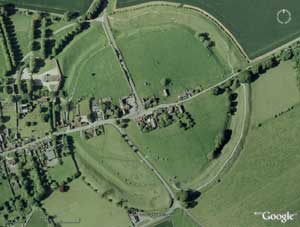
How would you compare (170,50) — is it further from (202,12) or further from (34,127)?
(34,127)

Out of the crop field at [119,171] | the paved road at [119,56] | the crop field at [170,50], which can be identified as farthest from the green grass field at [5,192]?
the crop field at [170,50]

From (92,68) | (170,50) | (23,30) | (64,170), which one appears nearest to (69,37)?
(92,68)

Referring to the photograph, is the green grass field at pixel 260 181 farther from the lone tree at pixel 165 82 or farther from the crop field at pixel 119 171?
the lone tree at pixel 165 82

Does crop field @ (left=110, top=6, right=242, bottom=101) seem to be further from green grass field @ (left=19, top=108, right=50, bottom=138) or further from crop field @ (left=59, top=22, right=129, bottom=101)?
green grass field @ (left=19, top=108, right=50, bottom=138)

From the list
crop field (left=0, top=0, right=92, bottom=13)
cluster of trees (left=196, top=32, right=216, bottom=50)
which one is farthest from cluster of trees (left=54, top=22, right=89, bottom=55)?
cluster of trees (left=196, top=32, right=216, bottom=50)

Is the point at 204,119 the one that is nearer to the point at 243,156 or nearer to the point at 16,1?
the point at 243,156

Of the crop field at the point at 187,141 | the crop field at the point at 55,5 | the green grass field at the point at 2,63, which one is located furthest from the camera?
the crop field at the point at 55,5
